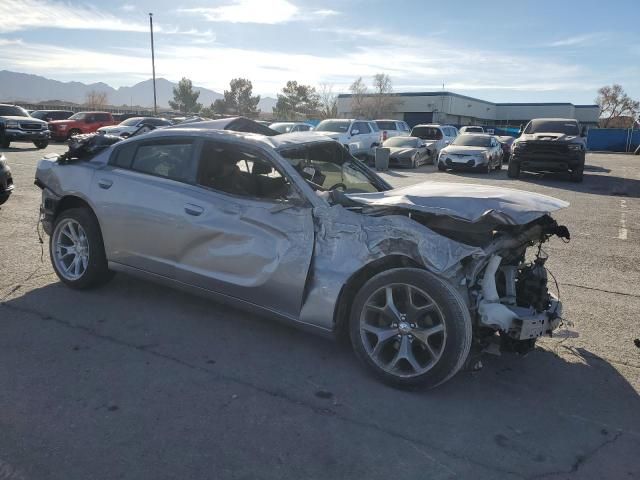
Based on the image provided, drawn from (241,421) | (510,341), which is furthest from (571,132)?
(241,421)

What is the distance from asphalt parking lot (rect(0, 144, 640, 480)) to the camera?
8.53ft

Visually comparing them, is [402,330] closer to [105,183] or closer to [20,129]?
[105,183]

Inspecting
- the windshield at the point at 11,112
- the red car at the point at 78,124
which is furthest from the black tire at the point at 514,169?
the red car at the point at 78,124

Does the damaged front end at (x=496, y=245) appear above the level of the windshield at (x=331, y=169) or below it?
below

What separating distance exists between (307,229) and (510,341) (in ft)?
5.15

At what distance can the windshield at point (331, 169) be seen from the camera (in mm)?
4076

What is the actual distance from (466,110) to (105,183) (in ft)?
249

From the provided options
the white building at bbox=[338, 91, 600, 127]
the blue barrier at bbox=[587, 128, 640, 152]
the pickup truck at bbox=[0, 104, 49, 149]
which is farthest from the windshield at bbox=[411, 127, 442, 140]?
the white building at bbox=[338, 91, 600, 127]

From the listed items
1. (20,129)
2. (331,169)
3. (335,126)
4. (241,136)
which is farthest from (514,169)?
(20,129)

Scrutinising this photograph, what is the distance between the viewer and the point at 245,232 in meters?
3.81

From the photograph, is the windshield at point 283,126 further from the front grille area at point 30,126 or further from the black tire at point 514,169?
the front grille area at point 30,126

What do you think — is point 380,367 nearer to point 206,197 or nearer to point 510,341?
point 510,341

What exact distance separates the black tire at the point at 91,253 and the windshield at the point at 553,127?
15903 mm

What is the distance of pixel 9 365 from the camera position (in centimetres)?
346
